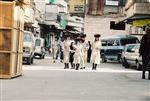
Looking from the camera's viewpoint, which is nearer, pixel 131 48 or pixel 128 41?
pixel 131 48

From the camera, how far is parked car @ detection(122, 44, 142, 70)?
29709mm

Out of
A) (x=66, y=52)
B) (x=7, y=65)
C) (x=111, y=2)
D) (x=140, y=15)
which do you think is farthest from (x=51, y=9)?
(x=7, y=65)

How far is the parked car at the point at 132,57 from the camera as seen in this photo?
29.7m

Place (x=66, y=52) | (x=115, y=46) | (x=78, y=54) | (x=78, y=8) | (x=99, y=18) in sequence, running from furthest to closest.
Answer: (x=78, y=8) < (x=99, y=18) < (x=115, y=46) < (x=66, y=52) < (x=78, y=54)

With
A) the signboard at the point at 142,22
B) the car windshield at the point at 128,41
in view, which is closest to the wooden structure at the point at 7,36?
the car windshield at the point at 128,41

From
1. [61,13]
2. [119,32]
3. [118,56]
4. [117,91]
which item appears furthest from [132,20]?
[61,13]

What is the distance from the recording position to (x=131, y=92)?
50.3 ft

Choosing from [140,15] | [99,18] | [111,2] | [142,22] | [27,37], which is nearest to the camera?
[27,37]

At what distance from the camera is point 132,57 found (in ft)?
103

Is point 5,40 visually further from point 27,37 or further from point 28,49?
point 27,37

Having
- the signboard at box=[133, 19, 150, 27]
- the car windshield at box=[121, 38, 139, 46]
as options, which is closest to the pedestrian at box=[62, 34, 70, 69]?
the car windshield at box=[121, 38, 139, 46]

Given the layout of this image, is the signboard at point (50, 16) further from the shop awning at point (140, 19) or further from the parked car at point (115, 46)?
the parked car at point (115, 46)

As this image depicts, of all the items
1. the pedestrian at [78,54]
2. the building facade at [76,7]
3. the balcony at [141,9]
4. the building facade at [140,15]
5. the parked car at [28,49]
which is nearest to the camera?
the pedestrian at [78,54]

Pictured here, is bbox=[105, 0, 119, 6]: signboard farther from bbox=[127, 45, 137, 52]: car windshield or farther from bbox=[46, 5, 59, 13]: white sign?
bbox=[127, 45, 137, 52]: car windshield
